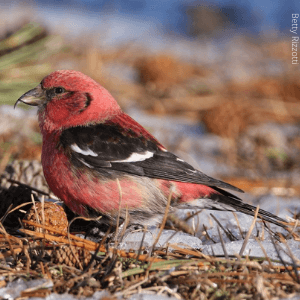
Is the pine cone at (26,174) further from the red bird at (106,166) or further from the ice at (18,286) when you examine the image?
the ice at (18,286)

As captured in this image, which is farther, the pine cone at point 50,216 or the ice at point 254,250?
the pine cone at point 50,216

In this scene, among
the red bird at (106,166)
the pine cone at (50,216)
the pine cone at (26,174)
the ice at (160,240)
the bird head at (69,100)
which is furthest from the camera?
the pine cone at (26,174)

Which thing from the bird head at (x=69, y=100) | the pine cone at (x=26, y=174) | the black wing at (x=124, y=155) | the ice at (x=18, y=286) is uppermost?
the bird head at (x=69, y=100)

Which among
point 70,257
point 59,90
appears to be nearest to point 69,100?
point 59,90

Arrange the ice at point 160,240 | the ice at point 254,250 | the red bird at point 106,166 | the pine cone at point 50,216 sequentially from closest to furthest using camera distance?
the ice at point 254,250 < the ice at point 160,240 < the pine cone at point 50,216 < the red bird at point 106,166

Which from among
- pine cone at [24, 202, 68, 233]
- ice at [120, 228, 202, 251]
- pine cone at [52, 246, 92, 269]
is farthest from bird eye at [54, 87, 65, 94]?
pine cone at [52, 246, 92, 269]

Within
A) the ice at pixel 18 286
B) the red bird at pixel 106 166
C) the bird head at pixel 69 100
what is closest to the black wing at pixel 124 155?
the red bird at pixel 106 166

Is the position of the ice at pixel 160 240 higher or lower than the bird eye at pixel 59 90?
lower
